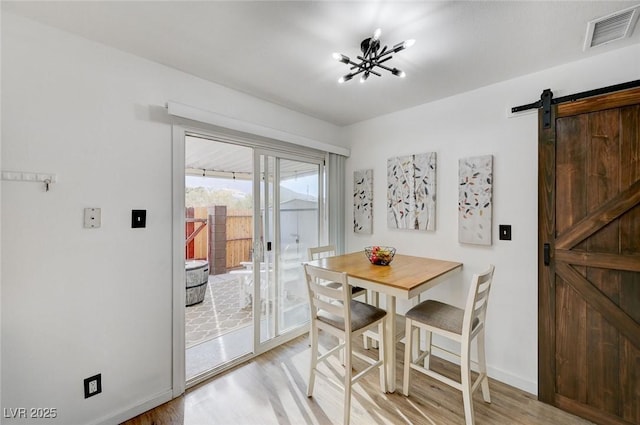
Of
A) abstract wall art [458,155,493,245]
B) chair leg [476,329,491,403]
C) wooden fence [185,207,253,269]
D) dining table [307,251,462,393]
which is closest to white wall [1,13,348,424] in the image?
dining table [307,251,462,393]

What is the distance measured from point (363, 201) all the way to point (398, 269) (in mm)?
1201

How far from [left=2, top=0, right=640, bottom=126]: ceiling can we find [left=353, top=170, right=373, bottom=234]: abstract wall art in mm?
1142

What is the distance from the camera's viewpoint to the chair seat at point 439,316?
71.9 inches

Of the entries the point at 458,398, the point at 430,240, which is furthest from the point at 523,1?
the point at 458,398

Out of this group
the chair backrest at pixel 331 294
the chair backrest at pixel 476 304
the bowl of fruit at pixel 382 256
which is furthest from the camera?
the bowl of fruit at pixel 382 256

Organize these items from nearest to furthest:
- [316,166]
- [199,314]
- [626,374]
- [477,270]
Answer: [626,374] → [477,270] → [316,166] → [199,314]

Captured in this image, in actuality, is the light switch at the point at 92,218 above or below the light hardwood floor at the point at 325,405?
above

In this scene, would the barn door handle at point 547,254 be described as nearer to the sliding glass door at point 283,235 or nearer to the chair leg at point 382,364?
the chair leg at point 382,364

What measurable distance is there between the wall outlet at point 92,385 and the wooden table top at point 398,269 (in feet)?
5.57

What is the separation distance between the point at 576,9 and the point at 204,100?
2449mm

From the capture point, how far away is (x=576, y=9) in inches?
55.8

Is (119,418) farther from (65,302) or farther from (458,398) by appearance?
(458,398)

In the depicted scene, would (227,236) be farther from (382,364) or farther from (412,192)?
(382,364)

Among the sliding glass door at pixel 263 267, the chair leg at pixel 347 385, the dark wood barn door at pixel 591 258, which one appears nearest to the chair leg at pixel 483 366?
the dark wood barn door at pixel 591 258
